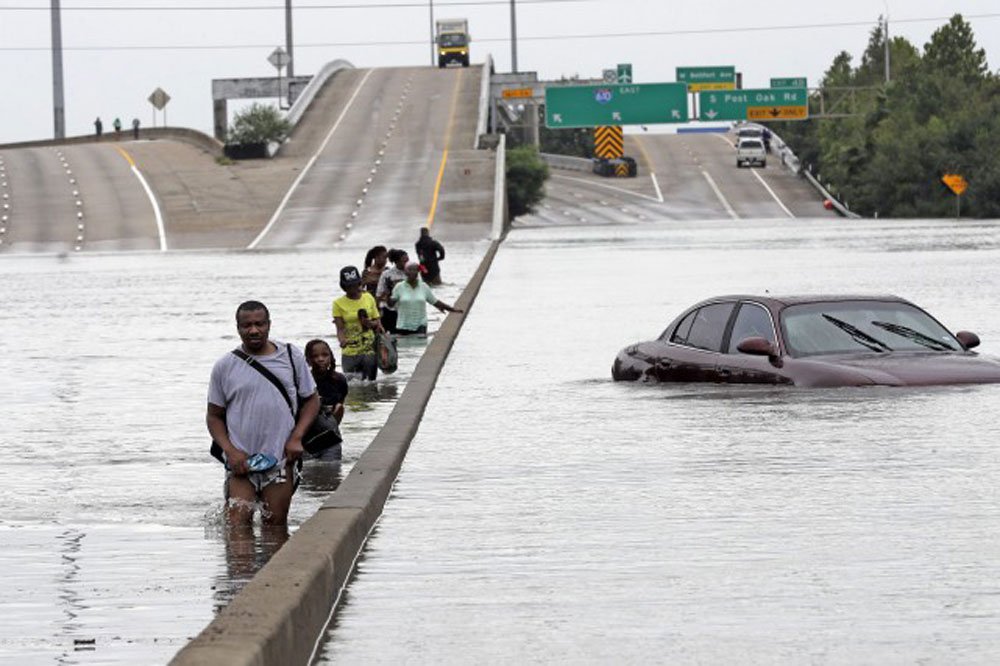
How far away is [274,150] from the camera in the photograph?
351 feet

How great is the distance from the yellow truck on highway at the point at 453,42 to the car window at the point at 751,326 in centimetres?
12183

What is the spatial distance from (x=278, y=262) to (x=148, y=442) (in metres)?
40.7

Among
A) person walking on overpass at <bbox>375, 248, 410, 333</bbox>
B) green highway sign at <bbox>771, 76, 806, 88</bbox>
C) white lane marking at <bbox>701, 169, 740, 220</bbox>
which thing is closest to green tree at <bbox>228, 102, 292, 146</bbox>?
white lane marking at <bbox>701, 169, 740, 220</bbox>

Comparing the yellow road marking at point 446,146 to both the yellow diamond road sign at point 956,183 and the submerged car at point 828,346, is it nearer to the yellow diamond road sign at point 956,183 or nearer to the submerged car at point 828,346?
the yellow diamond road sign at point 956,183

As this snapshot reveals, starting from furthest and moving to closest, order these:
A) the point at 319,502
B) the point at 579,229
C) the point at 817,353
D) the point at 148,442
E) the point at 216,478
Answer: the point at 579,229 → the point at 817,353 → the point at 148,442 → the point at 216,478 → the point at 319,502

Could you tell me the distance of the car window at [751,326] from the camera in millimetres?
20969

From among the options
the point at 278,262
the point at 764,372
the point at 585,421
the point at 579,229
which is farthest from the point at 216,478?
the point at 579,229

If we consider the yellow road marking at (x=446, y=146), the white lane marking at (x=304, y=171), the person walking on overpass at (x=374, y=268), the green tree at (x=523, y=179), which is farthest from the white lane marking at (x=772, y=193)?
the person walking on overpass at (x=374, y=268)

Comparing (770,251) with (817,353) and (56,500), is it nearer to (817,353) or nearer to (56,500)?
(817,353)

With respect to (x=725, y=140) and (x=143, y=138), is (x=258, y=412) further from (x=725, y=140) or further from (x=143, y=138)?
(x=725, y=140)

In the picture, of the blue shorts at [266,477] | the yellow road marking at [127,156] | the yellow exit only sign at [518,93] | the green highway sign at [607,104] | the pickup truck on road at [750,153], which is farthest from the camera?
the pickup truck on road at [750,153]

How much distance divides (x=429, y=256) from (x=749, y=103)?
94795 mm

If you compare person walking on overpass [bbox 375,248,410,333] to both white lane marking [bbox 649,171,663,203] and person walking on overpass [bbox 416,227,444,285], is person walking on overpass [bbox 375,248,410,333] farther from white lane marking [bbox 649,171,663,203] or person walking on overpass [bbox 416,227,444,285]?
white lane marking [bbox 649,171,663,203]

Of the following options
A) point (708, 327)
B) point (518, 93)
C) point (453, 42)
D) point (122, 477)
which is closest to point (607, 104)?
point (518, 93)
